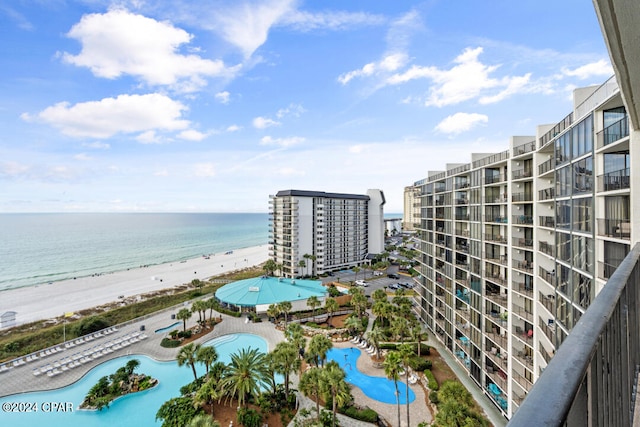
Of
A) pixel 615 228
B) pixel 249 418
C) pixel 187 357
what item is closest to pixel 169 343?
pixel 187 357

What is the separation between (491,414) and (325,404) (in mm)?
12072

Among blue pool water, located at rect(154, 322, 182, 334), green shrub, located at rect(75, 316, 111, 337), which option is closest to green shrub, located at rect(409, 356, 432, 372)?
blue pool water, located at rect(154, 322, 182, 334)

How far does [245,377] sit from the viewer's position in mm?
22297

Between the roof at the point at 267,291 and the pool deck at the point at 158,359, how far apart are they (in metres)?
2.75

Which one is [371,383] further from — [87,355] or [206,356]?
[87,355]

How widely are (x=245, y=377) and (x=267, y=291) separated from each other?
25092 millimetres

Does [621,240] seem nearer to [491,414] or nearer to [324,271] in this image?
[491,414]

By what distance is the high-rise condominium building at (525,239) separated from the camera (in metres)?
11.8

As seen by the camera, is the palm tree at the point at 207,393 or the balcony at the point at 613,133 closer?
the balcony at the point at 613,133

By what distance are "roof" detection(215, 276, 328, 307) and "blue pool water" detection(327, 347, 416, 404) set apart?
1506 centimetres

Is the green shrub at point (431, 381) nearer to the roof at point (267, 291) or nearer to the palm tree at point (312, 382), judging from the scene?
the palm tree at point (312, 382)

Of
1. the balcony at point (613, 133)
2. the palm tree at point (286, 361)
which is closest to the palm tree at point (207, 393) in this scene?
the palm tree at point (286, 361)

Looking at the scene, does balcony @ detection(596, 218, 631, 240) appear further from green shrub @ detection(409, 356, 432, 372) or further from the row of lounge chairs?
the row of lounge chairs

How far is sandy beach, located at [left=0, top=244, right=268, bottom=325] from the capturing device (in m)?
52.5
